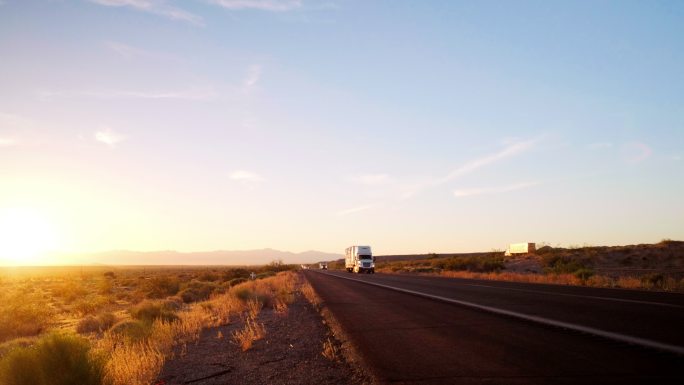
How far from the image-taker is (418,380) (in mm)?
6418

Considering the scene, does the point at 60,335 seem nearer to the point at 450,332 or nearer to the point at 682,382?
the point at 450,332

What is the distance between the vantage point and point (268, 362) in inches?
390

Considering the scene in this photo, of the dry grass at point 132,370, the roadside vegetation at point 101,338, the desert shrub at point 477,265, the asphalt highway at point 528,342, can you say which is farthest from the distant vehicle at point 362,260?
the dry grass at point 132,370

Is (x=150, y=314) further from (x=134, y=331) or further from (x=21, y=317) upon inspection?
(x=21, y=317)

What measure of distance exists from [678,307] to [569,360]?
7.48 m

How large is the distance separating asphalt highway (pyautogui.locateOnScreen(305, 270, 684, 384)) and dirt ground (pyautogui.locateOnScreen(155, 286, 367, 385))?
657 mm

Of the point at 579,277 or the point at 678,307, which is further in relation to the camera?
the point at 579,277

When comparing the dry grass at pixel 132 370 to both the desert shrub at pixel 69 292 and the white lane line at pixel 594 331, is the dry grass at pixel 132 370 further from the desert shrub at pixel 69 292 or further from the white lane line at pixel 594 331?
the desert shrub at pixel 69 292

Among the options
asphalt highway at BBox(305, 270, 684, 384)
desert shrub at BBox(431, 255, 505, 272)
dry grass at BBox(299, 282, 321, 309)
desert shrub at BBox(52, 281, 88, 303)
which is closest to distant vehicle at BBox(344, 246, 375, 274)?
desert shrub at BBox(431, 255, 505, 272)

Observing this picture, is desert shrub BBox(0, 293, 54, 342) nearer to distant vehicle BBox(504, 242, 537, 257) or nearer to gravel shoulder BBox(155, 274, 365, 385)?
gravel shoulder BBox(155, 274, 365, 385)

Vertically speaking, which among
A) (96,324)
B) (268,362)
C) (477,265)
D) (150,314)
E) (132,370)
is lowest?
(96,324)

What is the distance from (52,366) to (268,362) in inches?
145

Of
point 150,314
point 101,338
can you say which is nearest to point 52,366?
point 101,338

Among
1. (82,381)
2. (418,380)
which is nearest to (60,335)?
(82,381)
